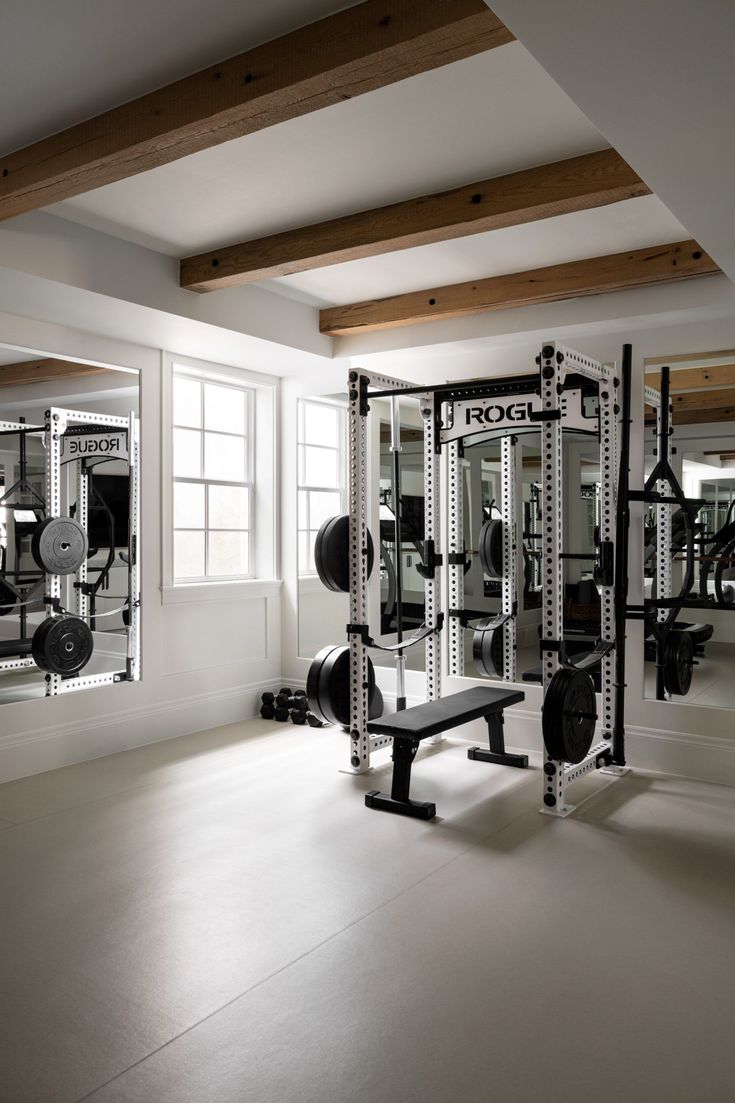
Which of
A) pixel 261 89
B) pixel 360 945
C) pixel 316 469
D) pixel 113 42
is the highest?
pixel 113 42

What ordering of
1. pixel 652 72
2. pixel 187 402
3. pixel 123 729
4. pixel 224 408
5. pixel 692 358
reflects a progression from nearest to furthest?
pixel 652 72, pixel 692 358, pixel 123 729, pixel 187 402, pixel 224 408

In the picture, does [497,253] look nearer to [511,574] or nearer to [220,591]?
[511,574]

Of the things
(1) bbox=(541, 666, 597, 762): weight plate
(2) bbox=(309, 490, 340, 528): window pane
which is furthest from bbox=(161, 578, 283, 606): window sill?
(1) bbox=(541, 666, 597, 762): weight plate

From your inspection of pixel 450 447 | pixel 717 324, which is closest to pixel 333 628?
pixel 450 447

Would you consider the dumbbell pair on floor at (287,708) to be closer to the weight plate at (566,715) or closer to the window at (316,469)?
the window at (316,469)

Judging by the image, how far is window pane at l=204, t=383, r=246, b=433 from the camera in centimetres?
627

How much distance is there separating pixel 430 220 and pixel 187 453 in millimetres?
2833

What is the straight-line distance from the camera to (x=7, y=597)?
4.70 metres

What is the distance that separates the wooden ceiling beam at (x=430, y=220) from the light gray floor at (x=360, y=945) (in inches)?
112

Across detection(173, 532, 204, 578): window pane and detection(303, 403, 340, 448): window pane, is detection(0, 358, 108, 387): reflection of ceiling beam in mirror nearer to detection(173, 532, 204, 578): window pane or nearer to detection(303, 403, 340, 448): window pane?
detection(173, 532, 204, 578): window pane

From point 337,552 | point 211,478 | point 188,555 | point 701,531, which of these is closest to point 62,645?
point 188,555

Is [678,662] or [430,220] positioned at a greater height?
[430,220]

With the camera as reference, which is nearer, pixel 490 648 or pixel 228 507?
pixel 490 648

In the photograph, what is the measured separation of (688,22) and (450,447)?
3.67 metres
